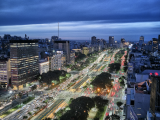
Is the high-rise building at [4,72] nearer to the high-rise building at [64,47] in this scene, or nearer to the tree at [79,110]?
the tree at [79,110]

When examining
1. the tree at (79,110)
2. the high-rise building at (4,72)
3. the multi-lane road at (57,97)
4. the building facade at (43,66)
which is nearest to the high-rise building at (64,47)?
the building facade at (43,66)

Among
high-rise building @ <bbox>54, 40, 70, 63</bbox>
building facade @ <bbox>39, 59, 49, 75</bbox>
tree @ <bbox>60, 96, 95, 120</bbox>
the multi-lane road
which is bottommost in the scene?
the multi-lane road

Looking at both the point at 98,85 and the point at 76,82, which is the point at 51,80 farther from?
the point at 98,85

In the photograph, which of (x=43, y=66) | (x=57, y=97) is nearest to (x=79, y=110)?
(x=57, y=97)

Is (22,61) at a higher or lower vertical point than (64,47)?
lower

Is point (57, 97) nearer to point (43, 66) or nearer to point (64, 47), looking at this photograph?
point (43, 66)

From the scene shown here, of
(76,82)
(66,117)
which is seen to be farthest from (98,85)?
(66,117)

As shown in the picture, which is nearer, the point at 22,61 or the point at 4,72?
the point at 22,61

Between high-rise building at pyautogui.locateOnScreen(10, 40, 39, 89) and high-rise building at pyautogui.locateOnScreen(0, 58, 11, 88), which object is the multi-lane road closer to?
high-rise building at pyautogui.locateOnScreen(10, 40, 39, 89)

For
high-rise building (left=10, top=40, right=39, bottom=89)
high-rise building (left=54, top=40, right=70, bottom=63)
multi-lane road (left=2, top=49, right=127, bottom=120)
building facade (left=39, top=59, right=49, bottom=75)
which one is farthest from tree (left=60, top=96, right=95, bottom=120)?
high-rise building (left=54, top=40, right=70, bottom=63)
